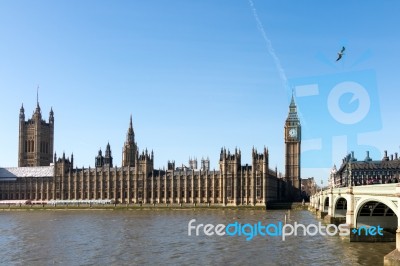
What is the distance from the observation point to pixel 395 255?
35375mm

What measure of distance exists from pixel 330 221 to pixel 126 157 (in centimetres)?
12286

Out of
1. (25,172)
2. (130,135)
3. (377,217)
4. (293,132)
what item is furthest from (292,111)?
(377,217)

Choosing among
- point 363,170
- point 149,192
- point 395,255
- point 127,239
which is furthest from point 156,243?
point 363,170

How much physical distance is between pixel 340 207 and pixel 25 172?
122009 millimetres

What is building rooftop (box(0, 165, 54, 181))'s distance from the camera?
553 ft

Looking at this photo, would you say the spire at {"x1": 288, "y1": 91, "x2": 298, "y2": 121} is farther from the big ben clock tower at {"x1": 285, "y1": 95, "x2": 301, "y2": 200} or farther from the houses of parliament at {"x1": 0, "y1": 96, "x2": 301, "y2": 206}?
the houses of parliament at {"x1": 0, "y1": 96, "x2": 301, "y2": 206}

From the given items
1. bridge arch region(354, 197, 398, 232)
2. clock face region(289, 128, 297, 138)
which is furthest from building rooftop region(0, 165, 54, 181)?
bridge arch region(354, 197, 398, 232)

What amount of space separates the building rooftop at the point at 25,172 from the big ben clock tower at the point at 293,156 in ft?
267

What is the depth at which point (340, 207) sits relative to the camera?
78.9 m

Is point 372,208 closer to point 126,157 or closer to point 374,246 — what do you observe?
point 374,246

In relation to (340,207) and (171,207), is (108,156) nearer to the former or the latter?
(171,207)

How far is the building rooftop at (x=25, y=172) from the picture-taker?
16862 cm

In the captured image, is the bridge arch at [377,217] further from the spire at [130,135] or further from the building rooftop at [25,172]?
the spire at [130,135]

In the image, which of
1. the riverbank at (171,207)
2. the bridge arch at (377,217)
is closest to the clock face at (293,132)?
the riverbank at (171,207)
